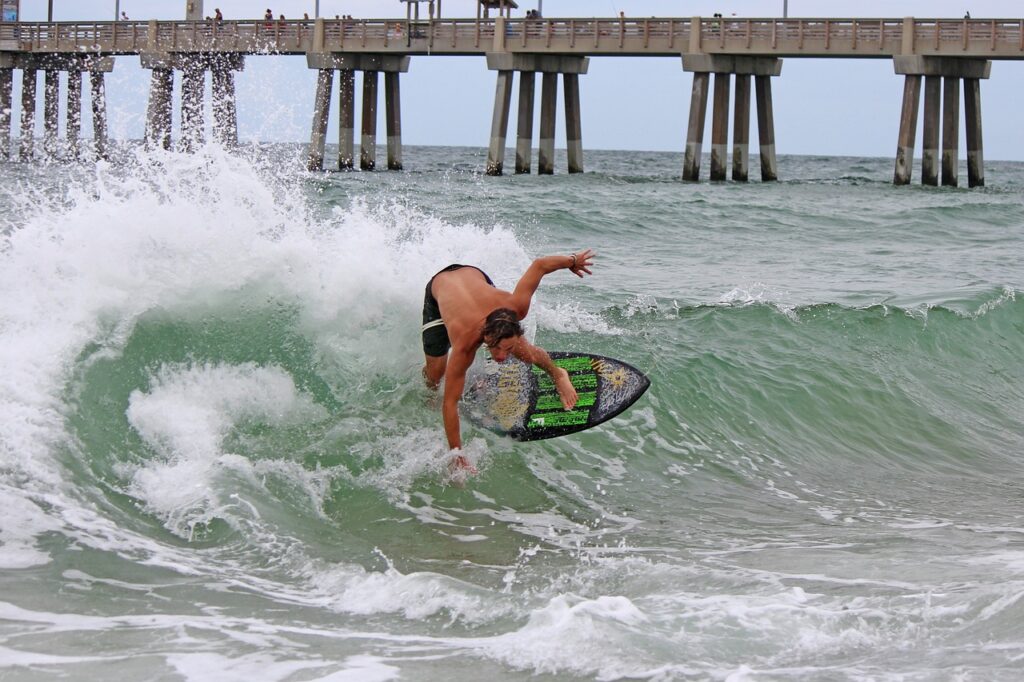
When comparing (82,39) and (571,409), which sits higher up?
(82,39)

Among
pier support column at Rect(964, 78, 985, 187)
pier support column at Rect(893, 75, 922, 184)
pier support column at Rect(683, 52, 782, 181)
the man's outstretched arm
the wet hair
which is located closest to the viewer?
the wet hair

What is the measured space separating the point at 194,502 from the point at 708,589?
2651 mm

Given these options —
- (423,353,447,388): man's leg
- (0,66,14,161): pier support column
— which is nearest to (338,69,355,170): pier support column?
(0,66,14,161): pier support column

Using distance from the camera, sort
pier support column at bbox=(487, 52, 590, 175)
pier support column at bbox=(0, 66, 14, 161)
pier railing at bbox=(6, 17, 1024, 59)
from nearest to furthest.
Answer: pier railing at bbox=(6, 17, 1024, 59) < pier support column at bbox=(487, 52, 590, 175) < pier support column at bbox=(0, 66, 14, 161)

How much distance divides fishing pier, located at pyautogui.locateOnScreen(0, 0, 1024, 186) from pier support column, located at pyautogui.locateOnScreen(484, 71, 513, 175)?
0.04 metres

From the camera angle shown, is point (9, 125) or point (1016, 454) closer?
point (1016, 454)

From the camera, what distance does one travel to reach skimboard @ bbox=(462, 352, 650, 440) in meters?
7.25

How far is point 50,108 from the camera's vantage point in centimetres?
4350

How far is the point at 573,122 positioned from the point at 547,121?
112 cm

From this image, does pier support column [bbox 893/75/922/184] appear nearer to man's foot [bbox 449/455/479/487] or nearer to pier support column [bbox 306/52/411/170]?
pier support column [bbox 306/52/411/170]

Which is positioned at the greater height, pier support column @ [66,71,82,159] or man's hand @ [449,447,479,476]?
pier support column @ [66,71,82,159]

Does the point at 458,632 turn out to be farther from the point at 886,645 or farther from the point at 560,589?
the point at 886,645

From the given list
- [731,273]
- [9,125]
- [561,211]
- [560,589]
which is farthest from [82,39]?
[560,589]

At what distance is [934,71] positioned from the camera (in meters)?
31.8
